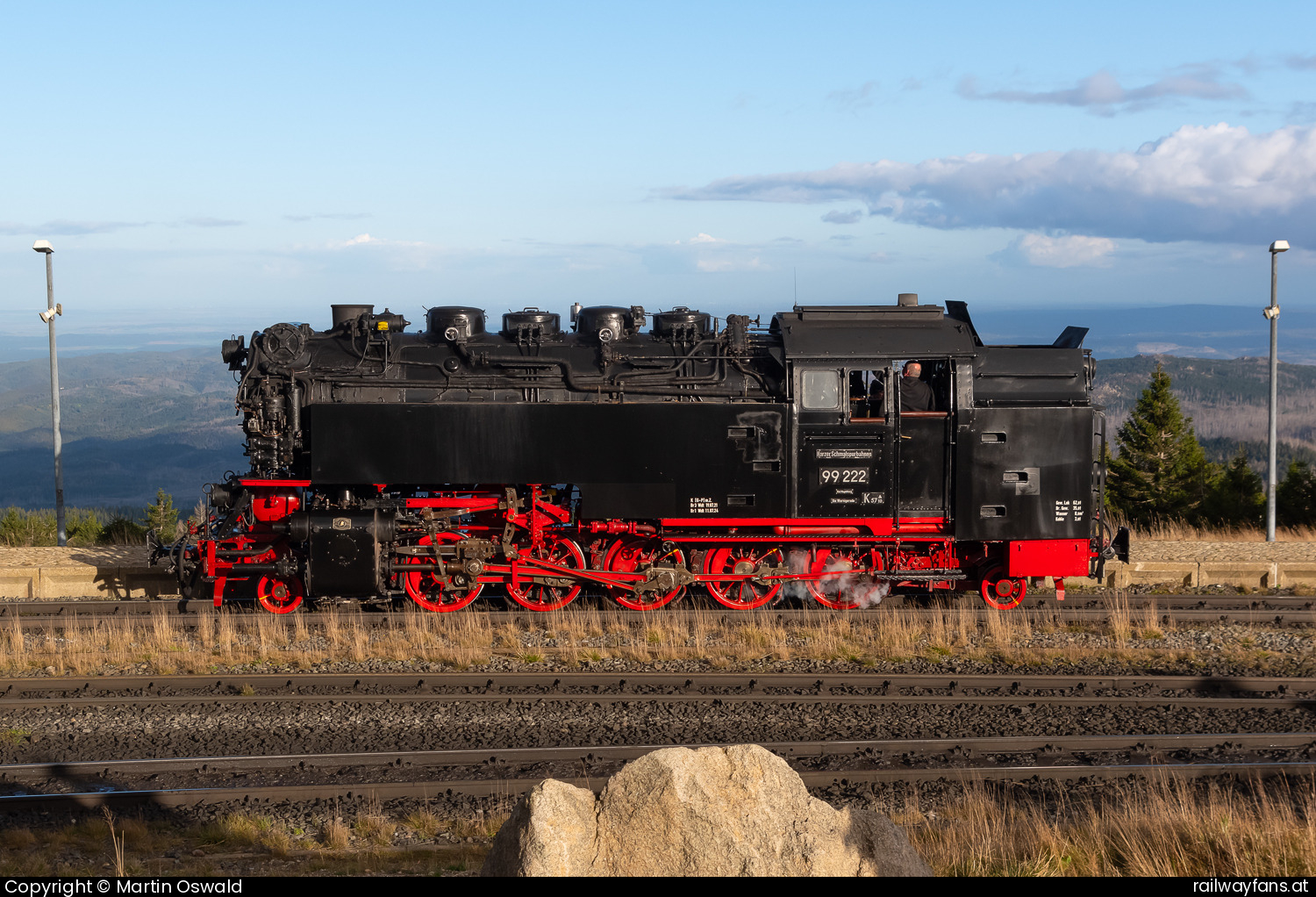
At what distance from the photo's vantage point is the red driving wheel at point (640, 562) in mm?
12141

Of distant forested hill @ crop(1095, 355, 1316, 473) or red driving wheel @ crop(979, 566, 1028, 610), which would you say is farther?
distant forested hill @ crop(1095, 355, 1316, 473)

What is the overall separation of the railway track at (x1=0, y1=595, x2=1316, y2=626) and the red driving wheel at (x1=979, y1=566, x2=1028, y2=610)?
5.8 inches

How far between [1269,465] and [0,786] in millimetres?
17507

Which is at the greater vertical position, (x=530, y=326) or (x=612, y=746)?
(x=530, y=326)

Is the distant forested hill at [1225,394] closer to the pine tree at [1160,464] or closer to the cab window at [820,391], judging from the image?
the pine tree at [1160,464]

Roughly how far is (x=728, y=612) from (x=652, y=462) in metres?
1.94

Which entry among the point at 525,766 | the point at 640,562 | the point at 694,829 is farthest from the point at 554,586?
the point at 694,829

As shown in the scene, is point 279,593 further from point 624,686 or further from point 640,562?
point 624,686

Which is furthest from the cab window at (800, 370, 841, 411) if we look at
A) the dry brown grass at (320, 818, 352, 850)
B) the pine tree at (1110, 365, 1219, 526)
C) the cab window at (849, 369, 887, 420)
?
the pine tree at (1110, 365, 1219, 526)

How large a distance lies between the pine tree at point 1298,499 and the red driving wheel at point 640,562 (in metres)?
16.7

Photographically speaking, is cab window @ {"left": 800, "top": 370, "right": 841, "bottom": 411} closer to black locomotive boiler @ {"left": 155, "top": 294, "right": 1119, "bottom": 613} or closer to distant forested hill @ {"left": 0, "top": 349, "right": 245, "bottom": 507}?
black locomotive boiler @ {"left": 155, "top": 294, "right": 1119, "bottom": 613}

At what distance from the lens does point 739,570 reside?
12.1 metres

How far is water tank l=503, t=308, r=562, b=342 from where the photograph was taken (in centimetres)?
1213

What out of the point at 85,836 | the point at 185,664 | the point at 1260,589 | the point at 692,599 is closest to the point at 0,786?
the point at 85,836
